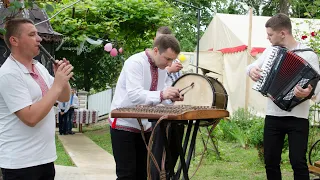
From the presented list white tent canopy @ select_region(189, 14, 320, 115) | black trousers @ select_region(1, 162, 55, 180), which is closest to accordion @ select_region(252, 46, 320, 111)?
black trousers @ select_region(1, 162, 55, 180)

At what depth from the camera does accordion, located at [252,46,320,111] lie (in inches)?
166

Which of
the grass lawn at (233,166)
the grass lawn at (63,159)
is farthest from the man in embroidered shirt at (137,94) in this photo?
the grass lawn at (63,159)

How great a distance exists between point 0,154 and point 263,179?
14.4 feet

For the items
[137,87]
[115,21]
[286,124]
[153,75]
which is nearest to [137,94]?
[137,87]

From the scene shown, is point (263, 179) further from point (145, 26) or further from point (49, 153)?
point (145, 26)

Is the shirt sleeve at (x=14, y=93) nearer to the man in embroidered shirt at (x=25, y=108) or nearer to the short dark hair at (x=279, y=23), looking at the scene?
the man in embroidered shirt at (x=25, y=108)

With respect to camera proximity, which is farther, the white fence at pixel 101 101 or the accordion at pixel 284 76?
the white fence at pixel 101 101

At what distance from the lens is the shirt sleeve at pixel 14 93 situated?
9.45 ft

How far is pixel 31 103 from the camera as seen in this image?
115 inches

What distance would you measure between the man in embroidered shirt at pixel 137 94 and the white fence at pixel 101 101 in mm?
17967

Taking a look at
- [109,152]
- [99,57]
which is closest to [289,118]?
[109,152]

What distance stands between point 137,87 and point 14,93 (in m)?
1.27

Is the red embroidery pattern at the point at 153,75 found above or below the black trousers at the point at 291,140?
above

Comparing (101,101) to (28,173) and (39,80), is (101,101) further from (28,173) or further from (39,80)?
(28,173)
